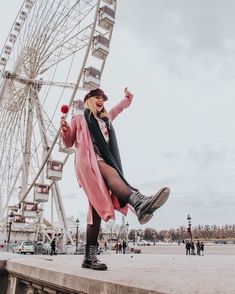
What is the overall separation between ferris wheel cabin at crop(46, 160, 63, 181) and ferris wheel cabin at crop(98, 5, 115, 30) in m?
8.38

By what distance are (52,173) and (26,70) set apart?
7870mm

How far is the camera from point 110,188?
3.76m

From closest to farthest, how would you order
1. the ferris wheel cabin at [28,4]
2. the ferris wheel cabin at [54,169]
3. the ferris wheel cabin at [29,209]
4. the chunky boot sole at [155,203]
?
the chunky boot sole at [155,203]
the ferris wheel cabin at [54,169]
the ferris wheel cabin at [29,209]
the ferris wheel cabin at [28,4]

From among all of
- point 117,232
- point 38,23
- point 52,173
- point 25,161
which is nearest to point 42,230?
point 25,161

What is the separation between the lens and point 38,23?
873 inches

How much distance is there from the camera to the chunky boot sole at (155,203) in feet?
10.4

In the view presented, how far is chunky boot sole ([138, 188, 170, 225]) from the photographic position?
10.4 feet

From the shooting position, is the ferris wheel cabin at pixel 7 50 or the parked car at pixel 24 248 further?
the ferris wheel cabin at pixel 7 50

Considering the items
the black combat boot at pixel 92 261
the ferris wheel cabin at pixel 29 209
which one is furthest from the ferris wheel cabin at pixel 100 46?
the black combat boot at pixel 92 261

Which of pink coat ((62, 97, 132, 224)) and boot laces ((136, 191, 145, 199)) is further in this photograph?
pink coat ((62, 97, 132, 224))

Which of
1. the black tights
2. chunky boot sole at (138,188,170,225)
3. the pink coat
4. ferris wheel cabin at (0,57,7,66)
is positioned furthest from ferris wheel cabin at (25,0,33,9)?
chunky boot sole at (138,188,170,225)

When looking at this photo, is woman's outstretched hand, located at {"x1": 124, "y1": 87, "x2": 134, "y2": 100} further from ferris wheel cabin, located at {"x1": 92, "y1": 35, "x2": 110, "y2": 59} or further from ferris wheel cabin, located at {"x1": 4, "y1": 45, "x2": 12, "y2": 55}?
ferris wheel cabin, located at {"x1": 4, "y1": 45, "x2": 12, "y2": 55}

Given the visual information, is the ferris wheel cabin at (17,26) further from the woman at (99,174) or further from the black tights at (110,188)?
the black tights at (110,188)

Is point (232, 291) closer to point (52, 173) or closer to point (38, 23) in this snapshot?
point (52, 173)
